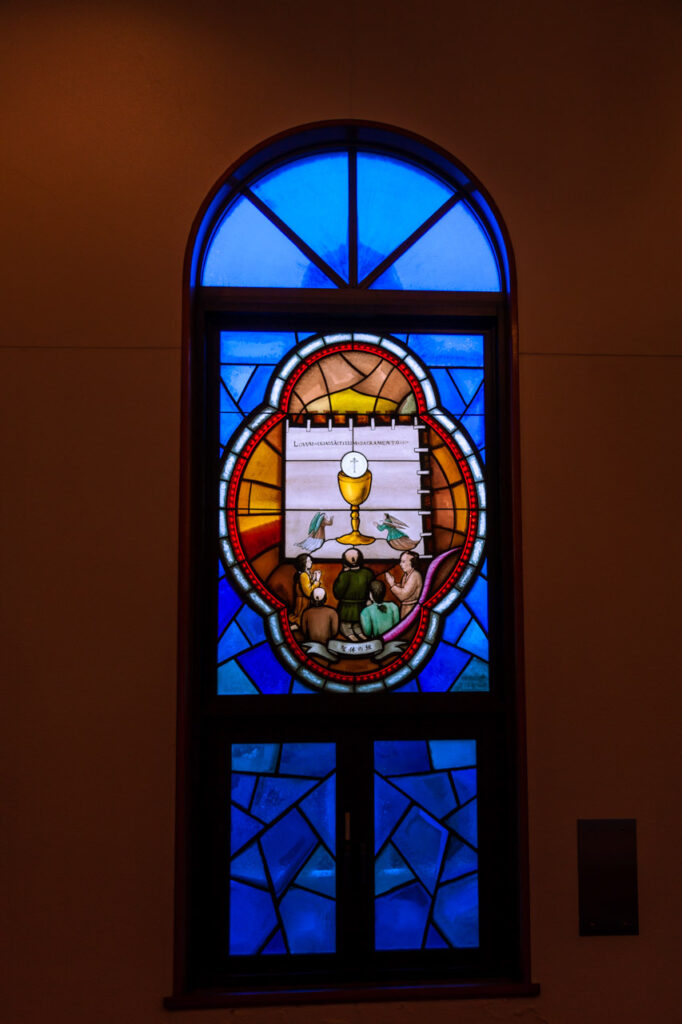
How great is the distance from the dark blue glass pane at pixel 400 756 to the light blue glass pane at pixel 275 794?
24 cm

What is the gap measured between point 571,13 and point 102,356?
2.03 m

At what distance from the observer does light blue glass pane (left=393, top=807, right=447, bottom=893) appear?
8.79 ft

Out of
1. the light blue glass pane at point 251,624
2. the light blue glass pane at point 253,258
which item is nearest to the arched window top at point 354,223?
the light blue glass pane at point 253,258

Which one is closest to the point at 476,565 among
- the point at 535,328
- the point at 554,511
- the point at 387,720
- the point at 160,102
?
the point at 554,511

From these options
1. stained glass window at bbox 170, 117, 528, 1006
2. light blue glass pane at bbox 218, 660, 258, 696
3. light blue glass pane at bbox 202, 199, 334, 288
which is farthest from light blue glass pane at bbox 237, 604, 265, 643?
light blue glass pane at bbox 202, 199, 334, 288

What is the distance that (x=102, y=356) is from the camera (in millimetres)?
2678

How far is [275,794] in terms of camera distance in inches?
106

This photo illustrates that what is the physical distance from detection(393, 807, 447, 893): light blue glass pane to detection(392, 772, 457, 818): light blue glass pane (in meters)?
0.03

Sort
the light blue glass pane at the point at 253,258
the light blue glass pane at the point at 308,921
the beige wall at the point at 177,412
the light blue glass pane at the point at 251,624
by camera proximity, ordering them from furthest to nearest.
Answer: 1. the light blue glass pane at the point at 253,258
2. the light blue glass pane at the point at 251,624
3. the light blue glass pane at the point at 308,921
4. the beige wall at the point at 177,412

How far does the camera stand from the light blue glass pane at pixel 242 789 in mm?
2684

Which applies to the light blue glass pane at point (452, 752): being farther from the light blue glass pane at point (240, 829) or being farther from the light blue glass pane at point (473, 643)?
the light blue glass pane at point (240, 829)

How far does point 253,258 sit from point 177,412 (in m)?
0.64

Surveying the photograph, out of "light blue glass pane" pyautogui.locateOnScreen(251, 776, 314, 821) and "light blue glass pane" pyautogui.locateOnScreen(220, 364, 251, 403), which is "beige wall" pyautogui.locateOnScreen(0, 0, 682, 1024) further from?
"light blue glass pane" pyautogui.locateOnScreen(251, 776, 314, 821)

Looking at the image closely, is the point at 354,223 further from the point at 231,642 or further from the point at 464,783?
the point at 464,783
